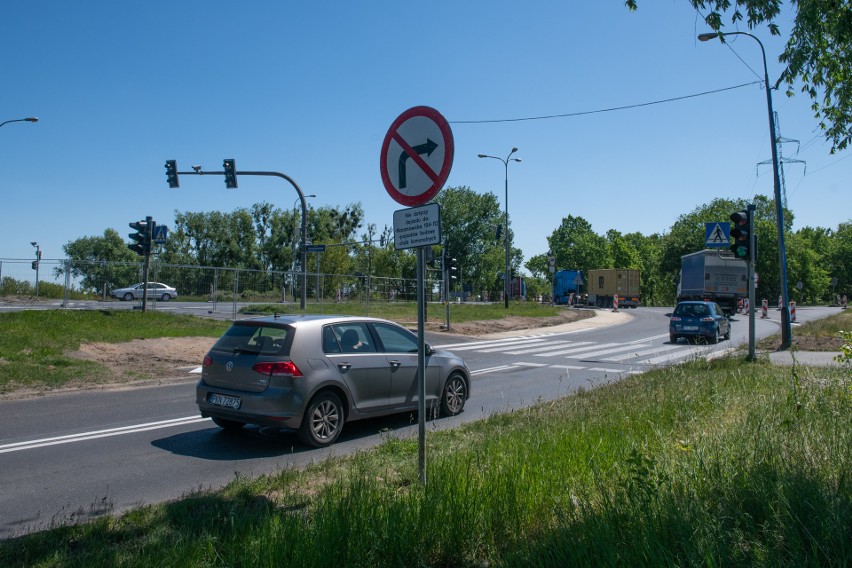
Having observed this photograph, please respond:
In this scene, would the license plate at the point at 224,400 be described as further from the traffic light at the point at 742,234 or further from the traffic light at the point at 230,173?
the traffic light at the point at 230,173

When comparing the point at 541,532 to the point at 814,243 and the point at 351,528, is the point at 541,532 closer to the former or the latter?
the point at 351,528

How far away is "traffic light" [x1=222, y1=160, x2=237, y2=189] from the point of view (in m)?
25.4

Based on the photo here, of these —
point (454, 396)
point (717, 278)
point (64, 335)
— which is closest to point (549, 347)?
point (454, 396)

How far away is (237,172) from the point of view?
24.9 m

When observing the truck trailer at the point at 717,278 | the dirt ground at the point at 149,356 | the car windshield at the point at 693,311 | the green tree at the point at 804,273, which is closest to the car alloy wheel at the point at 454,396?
the dirt ground at the point at 149,356

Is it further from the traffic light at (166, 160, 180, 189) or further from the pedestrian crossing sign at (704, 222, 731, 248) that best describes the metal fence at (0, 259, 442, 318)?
the pedestrian crossing sign at (704, 222, 731, 248)

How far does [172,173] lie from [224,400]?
70.7ft

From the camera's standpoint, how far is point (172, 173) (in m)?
26.2

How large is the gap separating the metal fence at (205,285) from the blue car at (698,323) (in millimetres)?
13929

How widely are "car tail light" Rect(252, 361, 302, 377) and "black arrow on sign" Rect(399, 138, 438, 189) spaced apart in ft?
9.45

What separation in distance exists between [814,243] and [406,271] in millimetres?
67196

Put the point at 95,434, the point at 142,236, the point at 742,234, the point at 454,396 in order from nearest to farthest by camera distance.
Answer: the point at 95,434 < the point at 454,396 < the point at 742,234 < the point at 142,236

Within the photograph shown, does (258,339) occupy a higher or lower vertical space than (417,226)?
lower

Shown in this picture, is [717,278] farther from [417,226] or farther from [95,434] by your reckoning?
[417,226]
